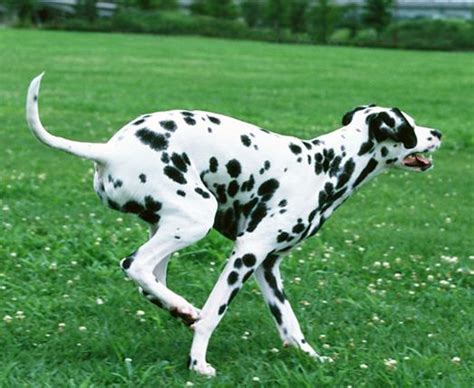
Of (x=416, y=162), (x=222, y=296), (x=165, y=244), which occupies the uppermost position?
(x=416, y=162)

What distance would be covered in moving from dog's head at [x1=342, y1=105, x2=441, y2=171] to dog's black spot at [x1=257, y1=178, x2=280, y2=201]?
1.93 ft

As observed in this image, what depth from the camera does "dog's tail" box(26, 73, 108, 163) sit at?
5160 millimetres

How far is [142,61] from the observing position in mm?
33500

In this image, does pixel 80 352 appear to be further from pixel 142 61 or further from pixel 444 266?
pixel 142 61

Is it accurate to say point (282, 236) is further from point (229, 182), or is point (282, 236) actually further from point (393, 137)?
point (393, 137)

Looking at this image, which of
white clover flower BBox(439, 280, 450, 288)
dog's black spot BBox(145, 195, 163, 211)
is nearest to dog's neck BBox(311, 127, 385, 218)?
dog's black spot BBox(145, 195, 163, 211)

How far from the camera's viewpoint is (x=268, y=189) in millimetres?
5477

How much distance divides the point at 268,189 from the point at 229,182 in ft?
0.74

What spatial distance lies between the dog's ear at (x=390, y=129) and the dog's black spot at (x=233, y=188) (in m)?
0.86

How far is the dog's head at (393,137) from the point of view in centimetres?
568

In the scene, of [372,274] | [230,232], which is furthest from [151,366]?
[372,274]

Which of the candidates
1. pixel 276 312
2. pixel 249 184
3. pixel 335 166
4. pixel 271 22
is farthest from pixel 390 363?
pixel 271 22

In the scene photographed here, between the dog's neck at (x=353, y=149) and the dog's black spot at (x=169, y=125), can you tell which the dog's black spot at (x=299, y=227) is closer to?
the dog's neck at (x=353, y=149)

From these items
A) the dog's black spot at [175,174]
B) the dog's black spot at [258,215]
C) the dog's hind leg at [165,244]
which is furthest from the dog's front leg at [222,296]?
the dog's black spot at [175,174]
